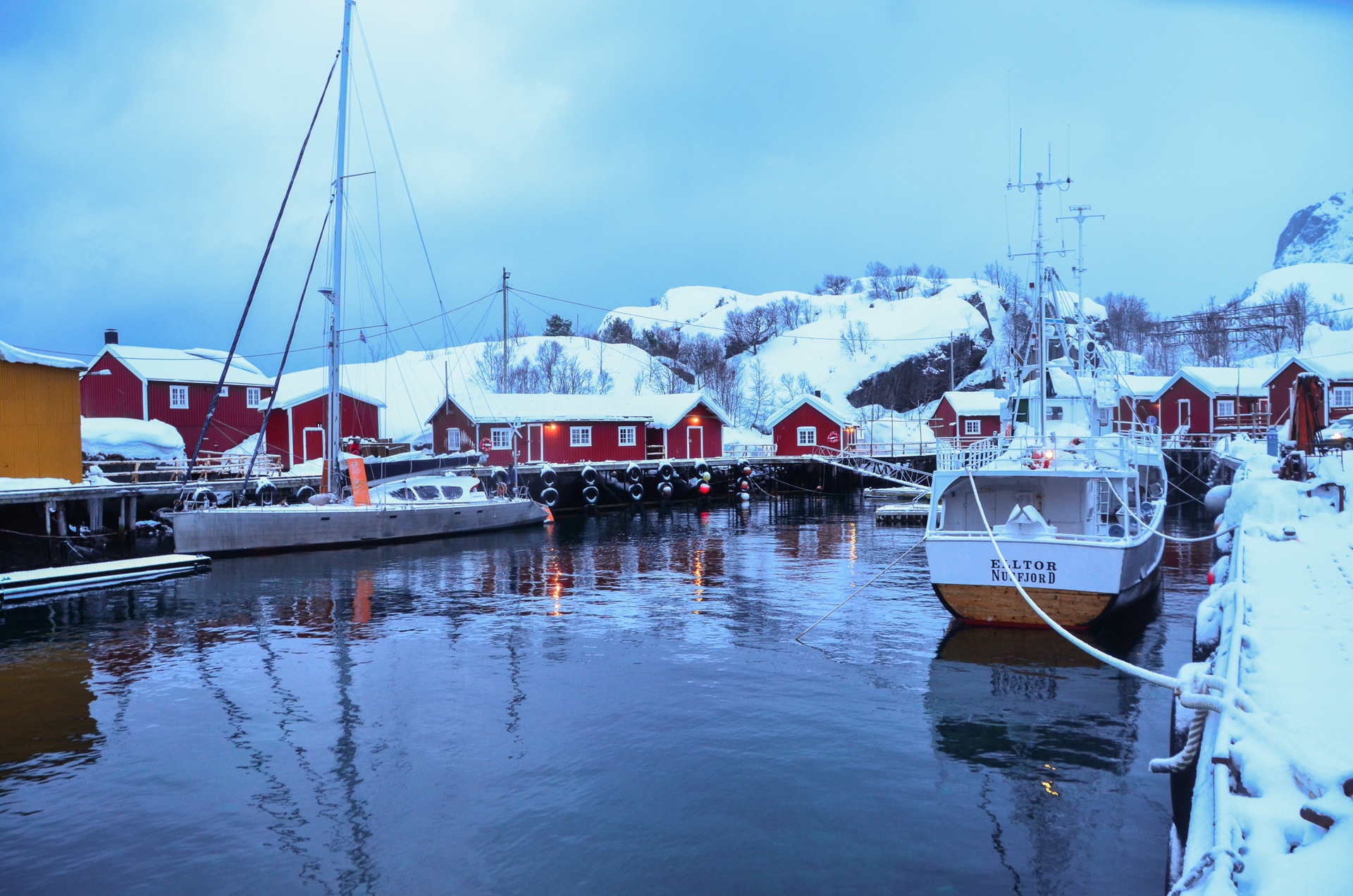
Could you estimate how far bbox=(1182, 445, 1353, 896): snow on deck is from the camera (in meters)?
4.09

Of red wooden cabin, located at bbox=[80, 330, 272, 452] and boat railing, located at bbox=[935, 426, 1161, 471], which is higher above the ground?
red wooden cabin, located at bbox=[80, 330, 272, 452]

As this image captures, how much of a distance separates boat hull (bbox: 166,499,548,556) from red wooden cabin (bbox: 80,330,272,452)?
1800 cm

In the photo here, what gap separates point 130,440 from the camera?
41.1 m

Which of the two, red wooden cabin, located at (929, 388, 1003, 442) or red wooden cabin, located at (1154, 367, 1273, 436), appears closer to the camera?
red wooden cabin, located at (1154, 367, 1273, 436)

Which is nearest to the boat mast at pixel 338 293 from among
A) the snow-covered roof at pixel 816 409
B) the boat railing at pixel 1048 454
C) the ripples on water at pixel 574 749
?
the ripples on water at pixel 574 749

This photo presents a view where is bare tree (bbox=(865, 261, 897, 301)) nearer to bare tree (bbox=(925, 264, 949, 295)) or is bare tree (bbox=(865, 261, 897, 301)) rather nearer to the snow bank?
bare tree (bbox=(925, 264, 949, 295))

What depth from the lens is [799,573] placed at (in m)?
24.7

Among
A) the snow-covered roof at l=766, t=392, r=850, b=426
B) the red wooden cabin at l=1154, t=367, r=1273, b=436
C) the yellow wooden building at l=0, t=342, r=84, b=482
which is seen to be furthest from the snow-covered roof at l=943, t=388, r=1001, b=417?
the yellow wooden building at l=0, t=342, r=84, b=482

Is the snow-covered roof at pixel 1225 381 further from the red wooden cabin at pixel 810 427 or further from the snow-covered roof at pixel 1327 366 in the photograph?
the red wooden cabin at pixel 810 427

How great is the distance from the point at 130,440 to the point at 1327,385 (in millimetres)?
63698

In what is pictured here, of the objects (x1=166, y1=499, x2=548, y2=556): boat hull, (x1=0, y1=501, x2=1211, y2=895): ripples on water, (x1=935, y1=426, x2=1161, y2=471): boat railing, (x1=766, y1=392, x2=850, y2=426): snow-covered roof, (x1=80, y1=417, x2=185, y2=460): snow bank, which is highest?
(x1=766, y1=392, x2=850, y2=426): snow-covered roof

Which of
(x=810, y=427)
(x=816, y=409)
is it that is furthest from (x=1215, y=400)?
(x=810, y=427)

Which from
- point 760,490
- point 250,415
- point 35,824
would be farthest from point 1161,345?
point 35,824

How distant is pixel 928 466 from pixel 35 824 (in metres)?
54.6
